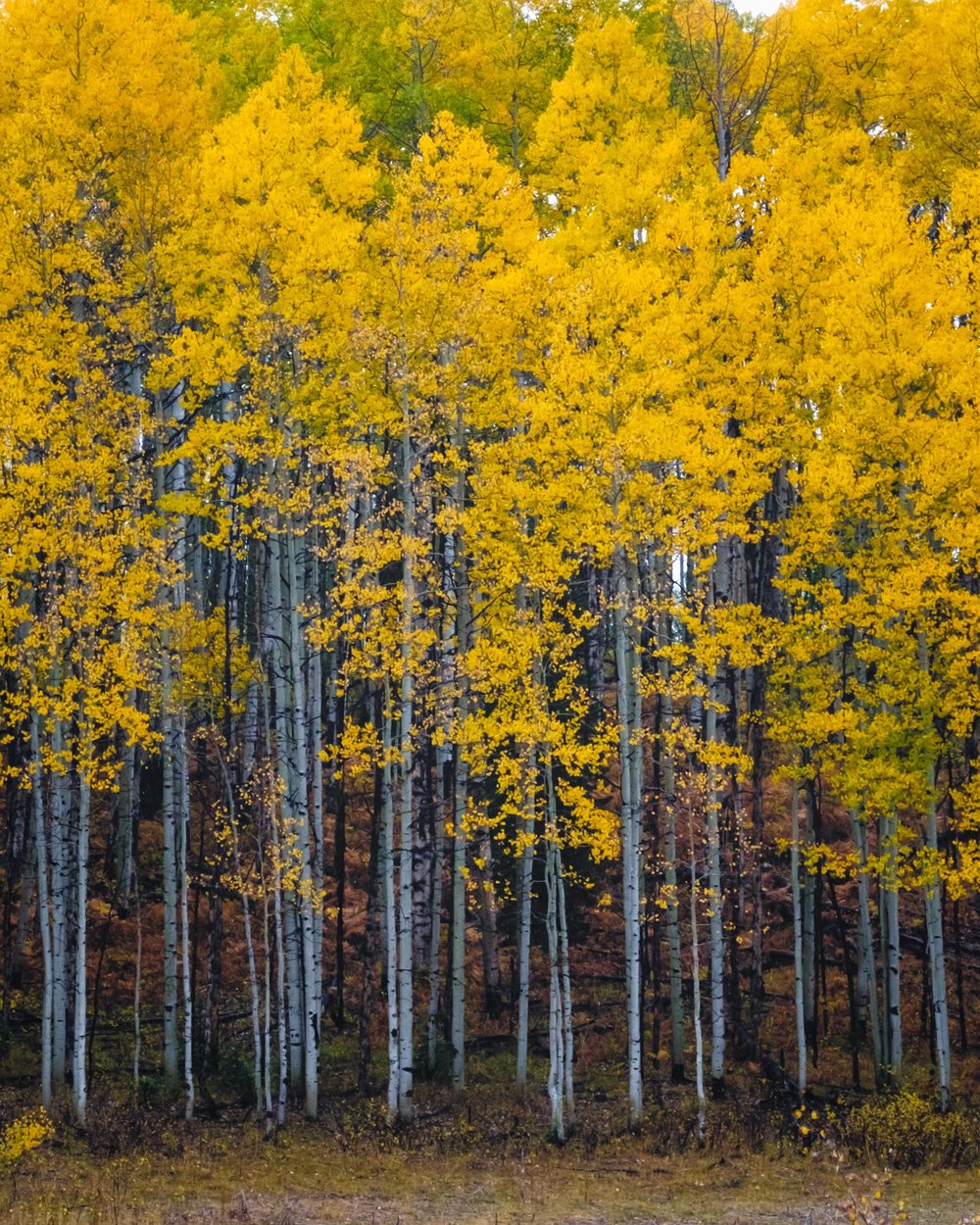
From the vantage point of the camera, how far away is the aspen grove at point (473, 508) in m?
16.6

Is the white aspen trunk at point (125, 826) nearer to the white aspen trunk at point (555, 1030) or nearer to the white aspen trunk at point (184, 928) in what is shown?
the white aspen trunk at point (184, 928)

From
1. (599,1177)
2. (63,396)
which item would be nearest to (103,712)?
(63,396)

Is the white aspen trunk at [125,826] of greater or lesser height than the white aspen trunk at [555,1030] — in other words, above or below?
above

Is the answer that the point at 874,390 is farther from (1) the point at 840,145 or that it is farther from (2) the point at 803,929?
(2) the point at 803,929

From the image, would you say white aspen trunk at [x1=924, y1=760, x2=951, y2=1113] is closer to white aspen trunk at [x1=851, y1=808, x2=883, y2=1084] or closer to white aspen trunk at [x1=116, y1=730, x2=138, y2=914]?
white aspen trunk at [x1=851, y1=808, x2=883, y2=1084]

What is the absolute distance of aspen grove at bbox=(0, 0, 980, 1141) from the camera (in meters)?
16.6

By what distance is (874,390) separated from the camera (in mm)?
17672

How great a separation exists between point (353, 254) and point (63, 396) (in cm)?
453

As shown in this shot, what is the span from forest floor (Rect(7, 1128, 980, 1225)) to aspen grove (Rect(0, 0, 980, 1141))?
1135mm

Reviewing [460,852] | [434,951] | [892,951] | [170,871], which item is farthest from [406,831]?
[892,951]

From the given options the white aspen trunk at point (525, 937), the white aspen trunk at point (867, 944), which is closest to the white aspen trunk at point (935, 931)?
the white aspen trunk at point (867, 944)

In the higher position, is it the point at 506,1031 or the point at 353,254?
the point at 353,254

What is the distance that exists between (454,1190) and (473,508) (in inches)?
361

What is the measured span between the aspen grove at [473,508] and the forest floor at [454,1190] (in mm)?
1135
